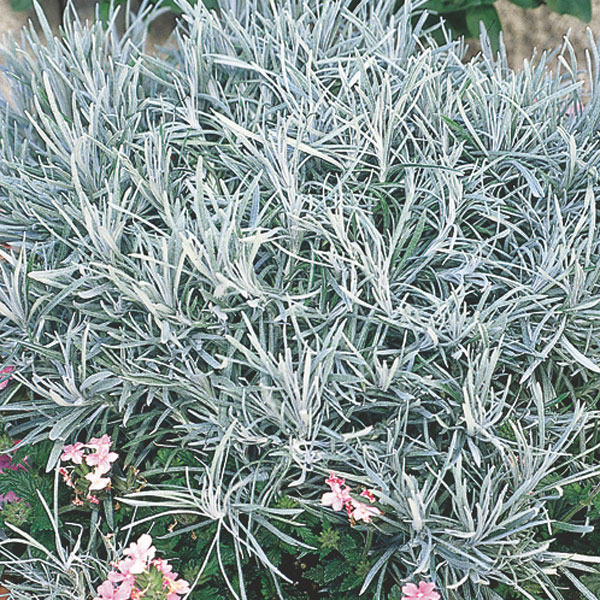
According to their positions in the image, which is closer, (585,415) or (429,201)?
(585,415)

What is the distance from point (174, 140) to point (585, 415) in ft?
2.41

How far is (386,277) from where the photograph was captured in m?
1.01

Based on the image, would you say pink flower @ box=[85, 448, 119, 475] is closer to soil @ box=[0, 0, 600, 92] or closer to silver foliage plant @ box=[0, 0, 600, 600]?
silver foliage plant @ box=[0, 0, 600, 600]

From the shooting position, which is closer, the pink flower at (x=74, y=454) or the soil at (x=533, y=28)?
the pink flower at (x=74, y=454)

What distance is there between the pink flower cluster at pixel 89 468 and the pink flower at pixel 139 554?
0.10 meters

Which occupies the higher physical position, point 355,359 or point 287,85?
point 287,85

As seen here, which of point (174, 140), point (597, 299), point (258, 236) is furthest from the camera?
point (174, 140)

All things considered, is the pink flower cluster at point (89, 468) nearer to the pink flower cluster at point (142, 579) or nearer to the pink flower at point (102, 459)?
the pink flower at point (102, 459)

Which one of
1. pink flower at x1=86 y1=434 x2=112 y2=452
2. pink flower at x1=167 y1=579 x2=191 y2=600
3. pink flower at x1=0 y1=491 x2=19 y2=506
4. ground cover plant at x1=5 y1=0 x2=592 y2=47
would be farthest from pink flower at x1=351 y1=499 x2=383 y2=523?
ground cover plant at x1=5 y1=0 x2=592 y2=47

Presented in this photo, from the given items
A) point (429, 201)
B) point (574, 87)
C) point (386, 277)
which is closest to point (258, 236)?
point (386, 277)

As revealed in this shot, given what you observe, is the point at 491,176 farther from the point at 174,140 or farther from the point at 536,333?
the point at 174,140

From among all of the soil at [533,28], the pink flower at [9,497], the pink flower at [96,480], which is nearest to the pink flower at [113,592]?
the pink flower at [96,480]

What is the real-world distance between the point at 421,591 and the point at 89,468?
1.53 feet

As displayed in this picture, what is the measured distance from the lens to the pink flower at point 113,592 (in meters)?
0.94
